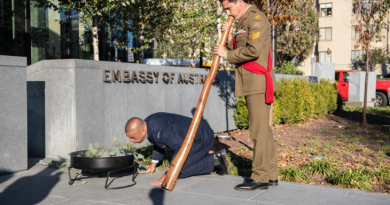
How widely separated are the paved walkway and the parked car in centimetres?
1850

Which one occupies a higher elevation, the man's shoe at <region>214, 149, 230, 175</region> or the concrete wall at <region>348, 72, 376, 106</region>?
the concrete wall at <region>348, 72, 376, 106</region>

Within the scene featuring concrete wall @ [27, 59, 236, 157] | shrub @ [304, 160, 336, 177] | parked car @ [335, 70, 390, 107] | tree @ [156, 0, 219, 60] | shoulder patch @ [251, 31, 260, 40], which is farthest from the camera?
parked car @ [335, 70, 390, 107]

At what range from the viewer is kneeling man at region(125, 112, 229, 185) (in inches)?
203

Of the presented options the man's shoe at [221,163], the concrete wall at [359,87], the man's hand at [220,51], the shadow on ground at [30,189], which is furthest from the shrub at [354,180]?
the concrete wall at [359,87]

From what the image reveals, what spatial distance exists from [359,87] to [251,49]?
18.5 meters

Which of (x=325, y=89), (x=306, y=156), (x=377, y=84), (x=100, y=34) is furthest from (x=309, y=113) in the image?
(x=377, y=84)

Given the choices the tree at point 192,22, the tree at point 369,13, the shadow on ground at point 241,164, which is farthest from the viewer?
the tree at point 192,22

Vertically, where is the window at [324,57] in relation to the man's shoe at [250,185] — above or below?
above

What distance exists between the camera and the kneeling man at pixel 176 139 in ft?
16.9

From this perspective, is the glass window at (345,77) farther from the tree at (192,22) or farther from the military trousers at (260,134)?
the military trousers at (260,134)

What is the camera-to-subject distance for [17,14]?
1415 cm

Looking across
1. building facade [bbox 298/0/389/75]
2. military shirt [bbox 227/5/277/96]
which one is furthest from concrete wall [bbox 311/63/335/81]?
building facade [bbox 298/0/389/75]

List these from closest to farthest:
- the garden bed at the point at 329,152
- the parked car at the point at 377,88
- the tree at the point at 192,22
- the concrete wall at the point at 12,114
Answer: the concrete wall at the point at 12,114 → the garden bed at the point at 329,152 → the tree at the point at 192,22 → the parked car at the point at 377,88

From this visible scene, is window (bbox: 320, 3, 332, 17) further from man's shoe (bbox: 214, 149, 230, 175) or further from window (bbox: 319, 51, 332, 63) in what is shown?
man's shoe (bbox: 214, 149, 230, 175)
